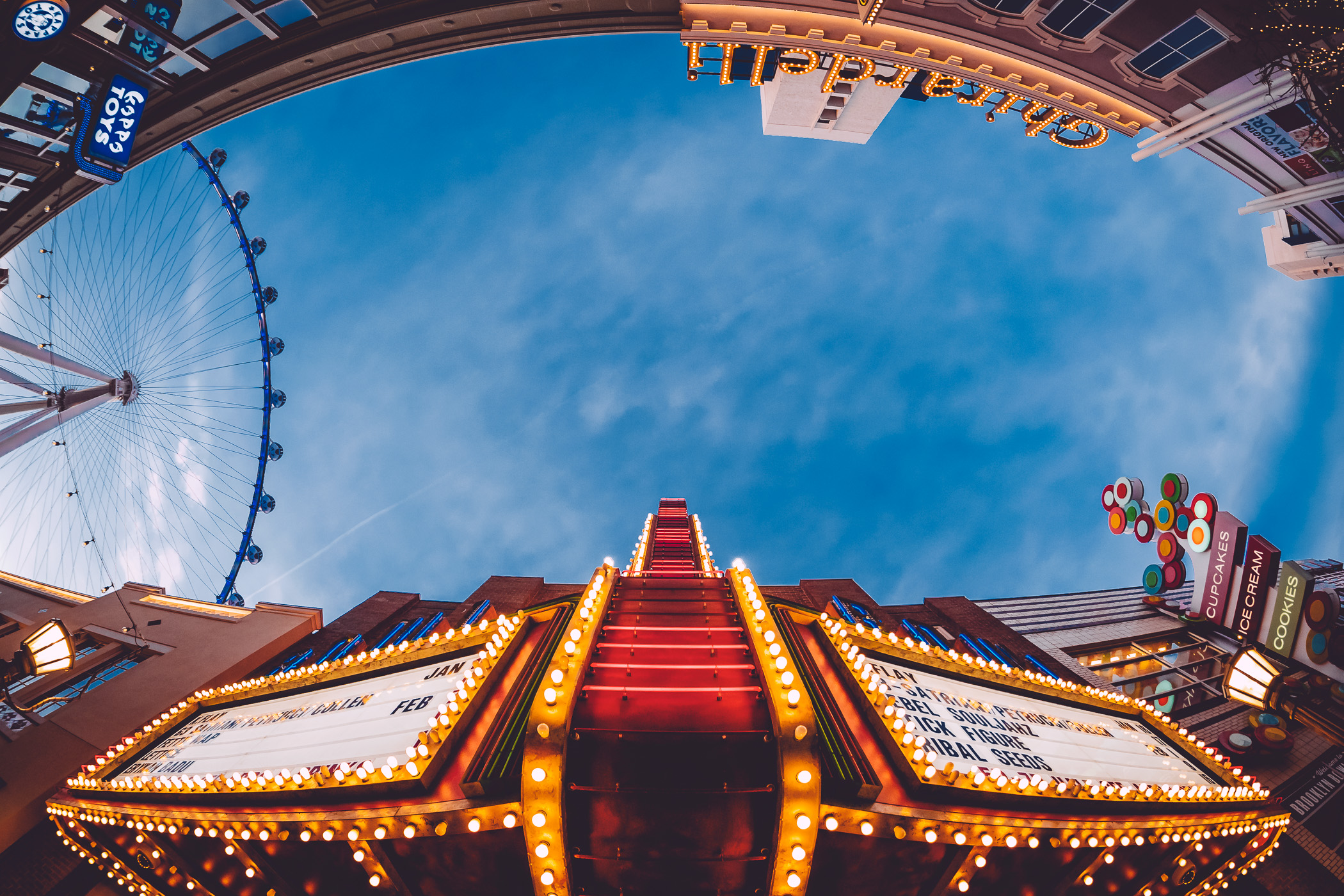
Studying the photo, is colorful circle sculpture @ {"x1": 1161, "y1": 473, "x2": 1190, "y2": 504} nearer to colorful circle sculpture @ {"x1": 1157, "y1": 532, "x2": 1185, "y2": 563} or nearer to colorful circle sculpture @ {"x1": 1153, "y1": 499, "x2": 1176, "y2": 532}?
colorful circle sculpture @ {"x1": 1153, "y1": 499, "x2": 1176, "y2": 532}

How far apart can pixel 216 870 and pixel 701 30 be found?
26.3 m

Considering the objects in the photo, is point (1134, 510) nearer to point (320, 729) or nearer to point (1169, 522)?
point (1169, 522)

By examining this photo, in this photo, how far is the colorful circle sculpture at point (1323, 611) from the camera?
11.6 metres

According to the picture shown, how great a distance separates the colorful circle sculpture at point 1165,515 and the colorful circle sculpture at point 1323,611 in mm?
5818

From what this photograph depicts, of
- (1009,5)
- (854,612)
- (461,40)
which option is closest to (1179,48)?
(1009,5)

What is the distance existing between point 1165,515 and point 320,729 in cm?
2841

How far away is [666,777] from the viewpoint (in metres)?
6.26

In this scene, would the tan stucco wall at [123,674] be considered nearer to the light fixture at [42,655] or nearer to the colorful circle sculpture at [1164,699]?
the light fixture at [42,655]

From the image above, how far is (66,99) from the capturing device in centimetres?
1734

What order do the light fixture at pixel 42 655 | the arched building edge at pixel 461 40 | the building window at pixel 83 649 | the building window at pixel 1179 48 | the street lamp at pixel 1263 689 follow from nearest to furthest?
the street lamp at pixel 1263 689 → the light fixture at pixel 42 655 → the building window at pixel 83 649 → the building window at pixel 1179 48 → the arched building edge at pixel 461 40

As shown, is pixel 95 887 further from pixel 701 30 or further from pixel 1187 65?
pixel 1187 65

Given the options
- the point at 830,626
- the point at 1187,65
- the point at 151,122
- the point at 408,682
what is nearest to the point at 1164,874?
the point at 830,626

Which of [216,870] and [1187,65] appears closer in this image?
[216,870]

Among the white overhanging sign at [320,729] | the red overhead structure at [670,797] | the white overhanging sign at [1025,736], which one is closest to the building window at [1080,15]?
the white overhanging sign at [1025,736]
